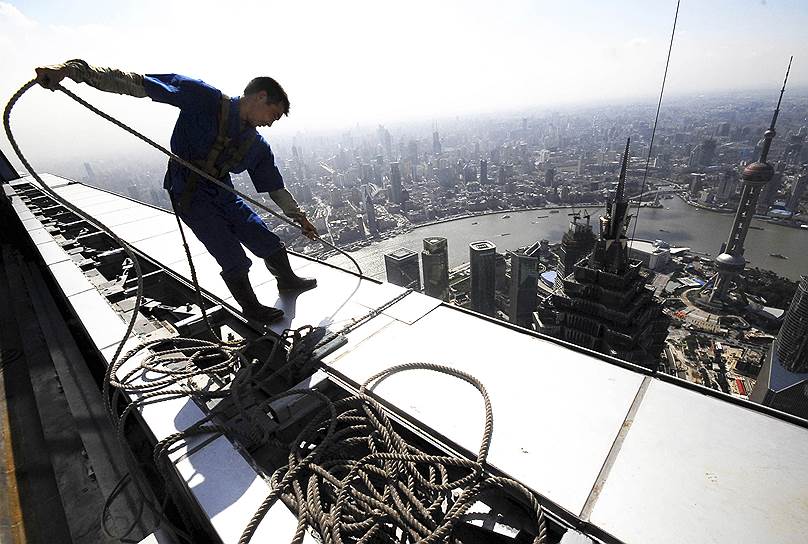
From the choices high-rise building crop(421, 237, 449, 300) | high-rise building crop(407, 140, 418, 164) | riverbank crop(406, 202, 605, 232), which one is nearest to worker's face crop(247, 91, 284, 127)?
high-rise building crop(421, 237, 449, 300)

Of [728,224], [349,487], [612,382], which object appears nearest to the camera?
[349,487]

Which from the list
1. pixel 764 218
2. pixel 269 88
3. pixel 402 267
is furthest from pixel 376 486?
pixel 764 218

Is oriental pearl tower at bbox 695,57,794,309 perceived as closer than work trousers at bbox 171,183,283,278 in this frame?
No

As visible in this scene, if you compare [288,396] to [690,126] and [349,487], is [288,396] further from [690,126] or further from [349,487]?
[690,126]

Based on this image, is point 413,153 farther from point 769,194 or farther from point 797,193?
point 797,193

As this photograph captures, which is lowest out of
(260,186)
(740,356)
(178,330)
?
(740,356)

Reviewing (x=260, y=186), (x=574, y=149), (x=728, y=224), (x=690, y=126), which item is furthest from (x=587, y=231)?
(x=690, y=126)

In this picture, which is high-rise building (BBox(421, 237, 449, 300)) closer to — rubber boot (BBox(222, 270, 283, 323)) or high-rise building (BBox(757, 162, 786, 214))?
rubber boot (BBox(222, 270, 283, 323))
